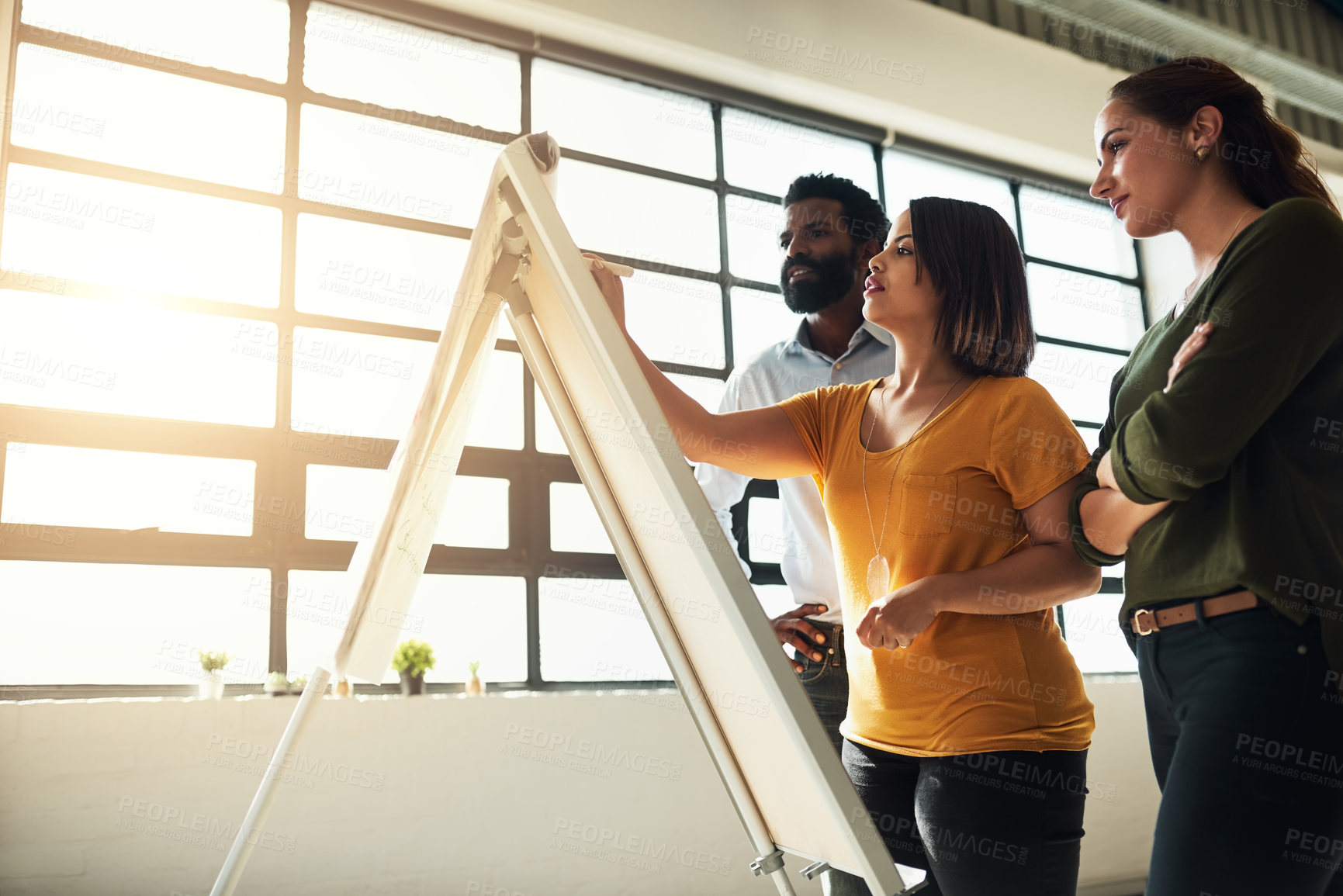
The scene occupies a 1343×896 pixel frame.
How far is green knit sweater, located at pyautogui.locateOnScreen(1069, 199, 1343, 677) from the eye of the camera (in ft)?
2.81

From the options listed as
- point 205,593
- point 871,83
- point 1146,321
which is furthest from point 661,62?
point 1146,321

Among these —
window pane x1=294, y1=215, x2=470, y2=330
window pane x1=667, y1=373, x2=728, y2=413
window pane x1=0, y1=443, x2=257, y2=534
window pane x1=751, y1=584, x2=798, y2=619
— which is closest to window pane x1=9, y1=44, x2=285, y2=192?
window pane x1=294, y1=215, x2=470, y2=330

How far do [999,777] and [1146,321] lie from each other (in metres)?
5.08

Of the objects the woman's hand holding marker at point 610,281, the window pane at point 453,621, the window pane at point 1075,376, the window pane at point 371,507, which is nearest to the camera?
the woman's hand holding marker at point 610,281

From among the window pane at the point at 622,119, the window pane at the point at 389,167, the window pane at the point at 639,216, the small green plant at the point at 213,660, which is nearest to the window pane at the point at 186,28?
the window pane at the point at 389,167

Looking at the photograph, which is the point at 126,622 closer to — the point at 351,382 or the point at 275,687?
the point at 275,687

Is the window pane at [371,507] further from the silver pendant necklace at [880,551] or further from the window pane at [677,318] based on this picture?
the silver pendant necklace at [880,551]

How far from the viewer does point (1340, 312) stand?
A: 88cm

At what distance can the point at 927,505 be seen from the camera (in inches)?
45.2

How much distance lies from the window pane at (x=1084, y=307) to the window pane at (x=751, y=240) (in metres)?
1.60

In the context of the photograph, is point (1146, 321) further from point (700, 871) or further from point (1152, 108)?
point (1152, 108)

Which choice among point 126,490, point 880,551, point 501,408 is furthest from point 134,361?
point 880,551

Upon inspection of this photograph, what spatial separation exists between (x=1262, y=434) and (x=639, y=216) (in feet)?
10.9

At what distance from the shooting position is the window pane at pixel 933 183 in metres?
4.68
